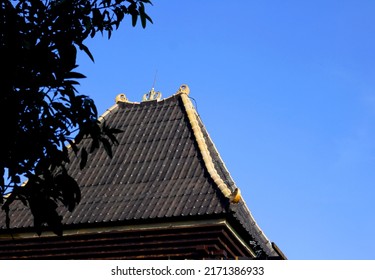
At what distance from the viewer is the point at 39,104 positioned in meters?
5.52

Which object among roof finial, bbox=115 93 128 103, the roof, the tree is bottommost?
the tree

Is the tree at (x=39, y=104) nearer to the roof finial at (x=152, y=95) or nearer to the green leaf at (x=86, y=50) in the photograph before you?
the green leaf at (x=86, y=50)

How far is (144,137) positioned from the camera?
52.7ft

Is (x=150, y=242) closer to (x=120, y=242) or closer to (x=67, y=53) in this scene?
(x=120, y=242)

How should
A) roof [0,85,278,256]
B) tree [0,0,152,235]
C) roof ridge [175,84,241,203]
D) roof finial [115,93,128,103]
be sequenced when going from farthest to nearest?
roof finial [115,93,128,103]
roof [0,85,278,256]
roof ridge [175,84,241,203]
tree [0,0,152,235]

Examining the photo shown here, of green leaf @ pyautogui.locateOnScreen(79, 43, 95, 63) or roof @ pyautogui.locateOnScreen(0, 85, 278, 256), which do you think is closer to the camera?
green leaf @ pyautogui.locateOnScreen(79, 43, 95, 63)

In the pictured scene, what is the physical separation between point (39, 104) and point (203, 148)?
9.44 metres

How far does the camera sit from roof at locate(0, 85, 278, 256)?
13008mm

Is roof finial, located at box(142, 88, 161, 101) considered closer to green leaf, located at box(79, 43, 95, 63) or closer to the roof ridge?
the roof ridge

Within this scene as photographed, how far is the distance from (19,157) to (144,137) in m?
10.5

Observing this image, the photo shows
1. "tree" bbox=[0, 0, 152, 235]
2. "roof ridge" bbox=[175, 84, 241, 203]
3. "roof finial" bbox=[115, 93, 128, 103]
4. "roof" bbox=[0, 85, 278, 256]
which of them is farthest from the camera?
"roof finial" bbox=[115, 93, 128, 103]

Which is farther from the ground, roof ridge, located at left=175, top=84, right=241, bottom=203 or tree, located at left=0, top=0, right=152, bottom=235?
roof ridge, located at left=175, top=84, right=241, bottom=203

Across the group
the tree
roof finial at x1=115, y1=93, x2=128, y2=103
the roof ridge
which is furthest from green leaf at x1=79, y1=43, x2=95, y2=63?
roof finial at x1=115, y1=93, x2=128, y2=103
